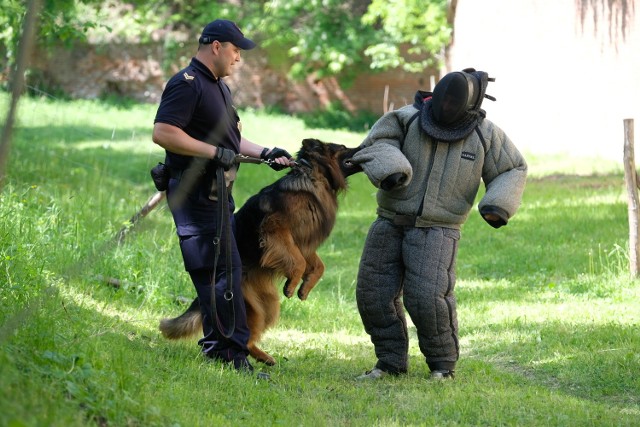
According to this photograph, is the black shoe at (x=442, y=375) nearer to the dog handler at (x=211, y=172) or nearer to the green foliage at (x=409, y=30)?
the dog handler at (x=211, y=172)

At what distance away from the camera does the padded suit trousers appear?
225 inches

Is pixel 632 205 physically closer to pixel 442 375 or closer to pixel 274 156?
pixel 442 375

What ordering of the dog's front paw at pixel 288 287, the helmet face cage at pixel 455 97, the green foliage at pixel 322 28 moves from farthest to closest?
the green foliage at pixel 322 28 → the dog's front paw at pixel 288 287 → the helmet face cage at pixel 455 97

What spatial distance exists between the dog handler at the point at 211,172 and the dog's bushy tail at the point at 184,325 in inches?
10.0

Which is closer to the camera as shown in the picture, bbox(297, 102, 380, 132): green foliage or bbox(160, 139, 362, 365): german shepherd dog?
bbox(160, 139, 362, 365): german shepherd dog

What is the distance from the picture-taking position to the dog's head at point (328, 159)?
6355 mm

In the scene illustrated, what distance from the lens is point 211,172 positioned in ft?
18.3

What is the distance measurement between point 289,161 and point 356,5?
Result: 77.9 feet

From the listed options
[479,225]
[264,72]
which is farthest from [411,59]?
[479,225]

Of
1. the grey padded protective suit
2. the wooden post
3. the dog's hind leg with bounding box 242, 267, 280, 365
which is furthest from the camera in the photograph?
the wooden post

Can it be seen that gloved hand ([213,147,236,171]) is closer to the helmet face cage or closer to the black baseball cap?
the black baseball cap

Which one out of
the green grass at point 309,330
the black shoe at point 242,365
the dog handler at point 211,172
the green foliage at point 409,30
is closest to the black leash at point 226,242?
the dog handler at point 211,172

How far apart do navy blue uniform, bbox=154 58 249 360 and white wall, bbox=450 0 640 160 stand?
12.0m

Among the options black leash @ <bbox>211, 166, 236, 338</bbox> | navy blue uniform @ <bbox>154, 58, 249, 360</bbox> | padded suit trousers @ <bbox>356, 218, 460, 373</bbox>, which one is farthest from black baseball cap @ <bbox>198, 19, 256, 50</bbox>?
padded suit trousers @ <bbox>356, 218, 460, 373</bbox>
